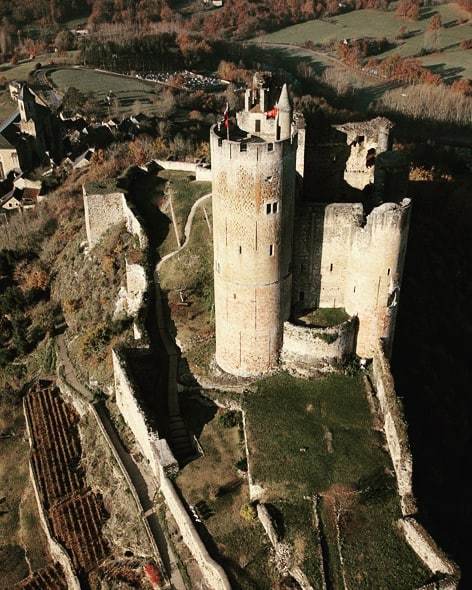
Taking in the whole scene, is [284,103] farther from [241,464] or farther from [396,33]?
[396,33]

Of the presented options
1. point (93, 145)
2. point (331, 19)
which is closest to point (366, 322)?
point (93, 145)

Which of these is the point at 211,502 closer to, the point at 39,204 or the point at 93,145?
the point at 39,204

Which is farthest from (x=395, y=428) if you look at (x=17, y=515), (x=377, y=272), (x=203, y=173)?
(x=203, y=173)

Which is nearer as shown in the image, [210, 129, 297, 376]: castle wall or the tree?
[210, 129, 297, 376]: castle wall

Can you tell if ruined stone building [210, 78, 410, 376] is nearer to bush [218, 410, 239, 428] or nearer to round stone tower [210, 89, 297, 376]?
round stone tower [210, 89, 297, 376]

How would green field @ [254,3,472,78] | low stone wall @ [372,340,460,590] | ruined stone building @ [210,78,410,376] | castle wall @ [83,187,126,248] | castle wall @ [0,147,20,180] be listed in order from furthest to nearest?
green field @ [254,3,472,78], castle wall @ [0,147,20,180], castle wall @ [83,187,126,248], ruined stone building @ [210,78,410,376], low stone wall @ [372,340,460,590]

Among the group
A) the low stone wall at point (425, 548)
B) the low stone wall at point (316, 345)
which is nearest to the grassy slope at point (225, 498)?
the low stone wall at point (316, 345)

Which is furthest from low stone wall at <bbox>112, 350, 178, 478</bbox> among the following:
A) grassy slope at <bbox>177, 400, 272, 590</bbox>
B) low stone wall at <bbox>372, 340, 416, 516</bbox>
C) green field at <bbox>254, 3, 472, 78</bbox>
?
green field at <bbox>254, 3, 472, 78</bbox>
